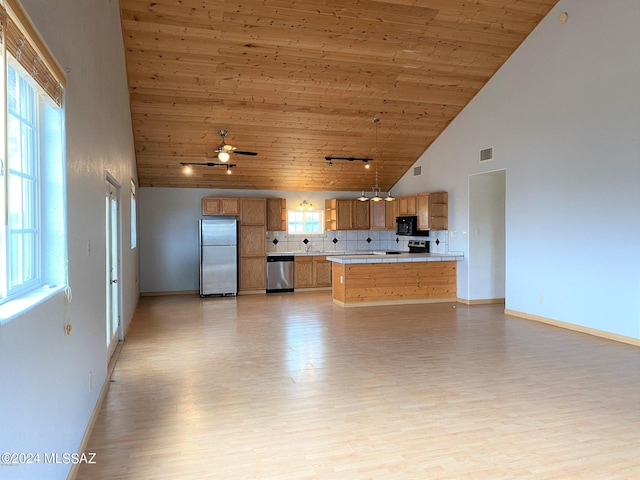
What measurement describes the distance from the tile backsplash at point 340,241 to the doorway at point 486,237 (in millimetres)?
2145

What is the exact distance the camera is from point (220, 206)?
31.6ft

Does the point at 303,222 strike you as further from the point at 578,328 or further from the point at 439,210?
the point at 578,328

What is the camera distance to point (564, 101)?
20.2ft

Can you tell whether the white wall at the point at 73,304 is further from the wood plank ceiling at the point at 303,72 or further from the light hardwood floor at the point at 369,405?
the wood plank ceiling at the point at 303,72

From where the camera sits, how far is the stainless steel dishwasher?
9852mm

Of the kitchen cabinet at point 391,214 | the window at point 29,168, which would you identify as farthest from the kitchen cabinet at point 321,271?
the window at point 29,168

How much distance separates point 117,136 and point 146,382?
273 cm

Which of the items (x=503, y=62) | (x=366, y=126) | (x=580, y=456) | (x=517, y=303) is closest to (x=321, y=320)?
(x=517, y=303)

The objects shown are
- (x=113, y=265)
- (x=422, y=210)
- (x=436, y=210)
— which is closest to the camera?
(x=113, y=265)

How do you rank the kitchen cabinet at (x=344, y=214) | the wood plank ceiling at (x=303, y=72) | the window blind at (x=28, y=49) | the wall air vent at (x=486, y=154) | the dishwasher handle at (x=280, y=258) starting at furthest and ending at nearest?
the kitchen cabinet at (x=344, y=214) → the dishwasher handle at (x=280, y=258) → the wall air vent at (x=486, y=154) → the wood plank ceiling at (x=303, y=72) → the window blind at (x=28, y=49)

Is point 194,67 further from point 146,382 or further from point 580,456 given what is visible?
point 580,456

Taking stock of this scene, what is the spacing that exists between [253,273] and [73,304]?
720 centimetres

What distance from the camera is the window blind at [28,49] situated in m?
1.54

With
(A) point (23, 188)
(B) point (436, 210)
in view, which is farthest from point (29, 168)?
(B) point (436, 210)
